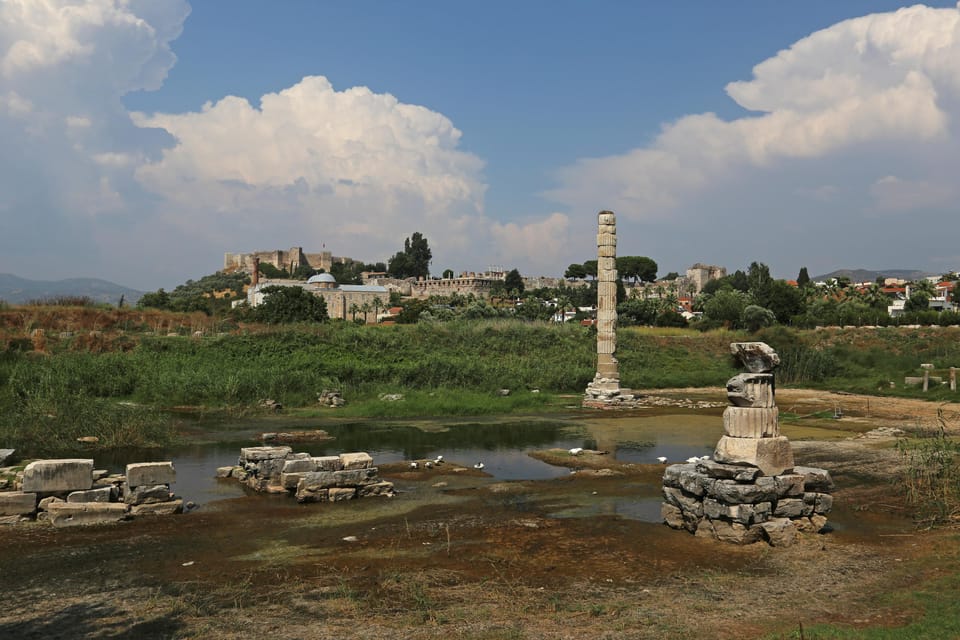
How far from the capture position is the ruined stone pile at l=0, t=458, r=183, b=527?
35.8 feet

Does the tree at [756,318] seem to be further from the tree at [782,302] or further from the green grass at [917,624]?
the green grass at [917,624]

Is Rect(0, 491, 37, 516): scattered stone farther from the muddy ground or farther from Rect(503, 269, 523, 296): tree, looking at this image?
Rect(503, 269, 523, 296): tree

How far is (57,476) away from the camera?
11.2 metres

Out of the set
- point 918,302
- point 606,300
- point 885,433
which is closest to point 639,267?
point 918,302

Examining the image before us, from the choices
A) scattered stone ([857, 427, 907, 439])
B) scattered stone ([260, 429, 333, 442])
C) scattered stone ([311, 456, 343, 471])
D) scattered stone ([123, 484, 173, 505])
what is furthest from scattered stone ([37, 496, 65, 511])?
scattered stone ([857, 427, 907, 439])

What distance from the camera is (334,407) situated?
1027 inches

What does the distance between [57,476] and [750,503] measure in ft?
34.8

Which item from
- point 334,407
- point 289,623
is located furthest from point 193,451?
point 289,623

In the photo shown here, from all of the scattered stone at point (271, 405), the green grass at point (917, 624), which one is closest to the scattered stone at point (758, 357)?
the green grass at point (917, 624)

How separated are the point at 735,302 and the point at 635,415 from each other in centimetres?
4196

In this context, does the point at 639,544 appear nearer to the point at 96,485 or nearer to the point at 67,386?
the point at 96,485

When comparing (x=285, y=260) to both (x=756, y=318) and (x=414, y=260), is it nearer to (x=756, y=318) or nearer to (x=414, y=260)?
(x=414, y=260)

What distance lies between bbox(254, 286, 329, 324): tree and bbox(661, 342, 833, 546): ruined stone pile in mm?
41943

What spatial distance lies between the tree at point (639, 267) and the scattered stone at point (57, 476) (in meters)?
121
